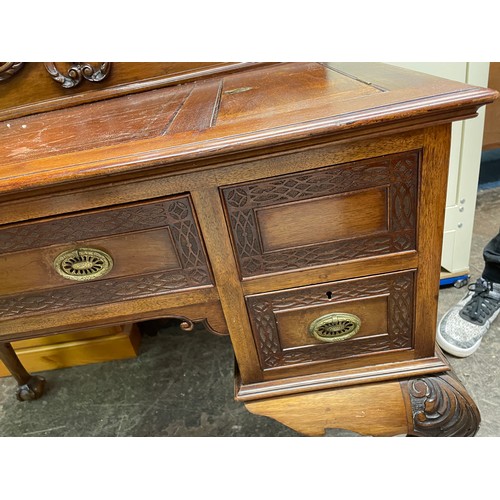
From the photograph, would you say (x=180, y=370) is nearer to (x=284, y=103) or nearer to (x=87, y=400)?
(x=87, y=400)

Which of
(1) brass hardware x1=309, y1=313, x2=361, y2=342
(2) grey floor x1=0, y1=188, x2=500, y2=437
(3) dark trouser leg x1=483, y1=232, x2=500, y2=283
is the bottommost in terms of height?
(2) grey floor x1=0, y1=188, x2=500, y2=437

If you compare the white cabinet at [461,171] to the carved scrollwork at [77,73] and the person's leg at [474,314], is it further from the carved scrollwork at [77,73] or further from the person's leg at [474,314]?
the carved scrollwork at [77,73]

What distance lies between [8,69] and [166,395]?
3.28 feet

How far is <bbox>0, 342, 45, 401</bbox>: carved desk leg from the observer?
1064mm

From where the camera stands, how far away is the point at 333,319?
64 cm

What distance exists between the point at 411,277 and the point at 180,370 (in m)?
0.82

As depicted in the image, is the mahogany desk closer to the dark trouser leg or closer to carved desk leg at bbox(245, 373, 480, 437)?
carved desk leg at bbox(245, 373, 480, 437)

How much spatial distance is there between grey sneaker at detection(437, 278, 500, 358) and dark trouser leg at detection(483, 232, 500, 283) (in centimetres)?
2

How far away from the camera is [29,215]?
545mm

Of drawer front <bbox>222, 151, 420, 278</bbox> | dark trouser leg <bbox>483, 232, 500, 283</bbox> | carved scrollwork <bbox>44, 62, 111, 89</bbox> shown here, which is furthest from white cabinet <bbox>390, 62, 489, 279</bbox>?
carved scrollwork <bbox>44, 62, 111, 89</bbox>

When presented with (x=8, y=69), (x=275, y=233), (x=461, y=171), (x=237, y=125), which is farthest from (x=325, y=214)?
(x=8, y=69)

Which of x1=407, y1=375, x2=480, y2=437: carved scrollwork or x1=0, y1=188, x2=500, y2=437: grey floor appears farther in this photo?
x1=0, y1=188, x2=500, y2=437: grey floor

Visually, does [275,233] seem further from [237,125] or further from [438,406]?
[438,406]

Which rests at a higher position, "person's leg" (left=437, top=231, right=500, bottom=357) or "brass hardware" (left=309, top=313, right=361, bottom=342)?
"brass hardware" (left=309, top=313, right=361, bottom=342)
